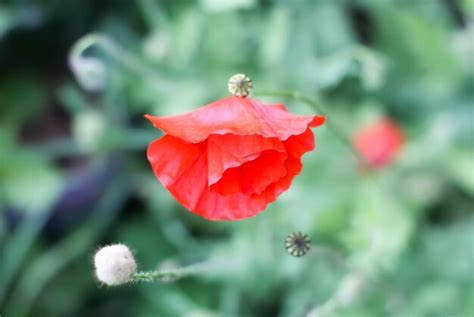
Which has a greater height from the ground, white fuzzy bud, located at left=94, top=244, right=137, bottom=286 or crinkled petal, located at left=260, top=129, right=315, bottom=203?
crinkled petal, located at left=260, top=129, right=315, bottom=203

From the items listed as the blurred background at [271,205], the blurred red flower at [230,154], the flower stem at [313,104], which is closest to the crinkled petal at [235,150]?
the blurred red flower at [230,154]

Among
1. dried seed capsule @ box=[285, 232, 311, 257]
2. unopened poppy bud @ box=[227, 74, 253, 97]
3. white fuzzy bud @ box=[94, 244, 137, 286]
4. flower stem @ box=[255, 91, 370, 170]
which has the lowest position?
white fuzzy bud @ box=[94, 244, 137, 286]

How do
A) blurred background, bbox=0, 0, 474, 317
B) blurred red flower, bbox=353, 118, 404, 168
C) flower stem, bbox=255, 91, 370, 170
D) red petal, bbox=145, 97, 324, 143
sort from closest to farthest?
red petal, bbox=145, 97, 324, 143
flower stem, bbox=255, 91, 370, 170
blurred background, bbox=0, 0, 474, 317
blurred red flower, bbox=353, 118, 404, 168

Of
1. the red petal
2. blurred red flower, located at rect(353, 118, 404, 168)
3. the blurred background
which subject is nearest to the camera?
the red petal

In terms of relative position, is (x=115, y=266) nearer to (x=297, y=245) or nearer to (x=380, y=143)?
(x=297, y=245)

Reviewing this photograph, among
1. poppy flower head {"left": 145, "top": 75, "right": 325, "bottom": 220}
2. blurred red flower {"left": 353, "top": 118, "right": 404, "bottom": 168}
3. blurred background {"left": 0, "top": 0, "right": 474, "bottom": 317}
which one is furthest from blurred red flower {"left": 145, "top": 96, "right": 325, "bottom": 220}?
blurred red flower {"left": 353, "top": 118, "right": 404, "bottom": 168}

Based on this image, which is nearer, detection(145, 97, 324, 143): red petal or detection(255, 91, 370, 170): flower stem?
detection(145, 97, 324, 143): red petal

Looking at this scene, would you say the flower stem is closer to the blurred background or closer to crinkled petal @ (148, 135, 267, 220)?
crinkled petal @ (148, 135, 267, 220)
